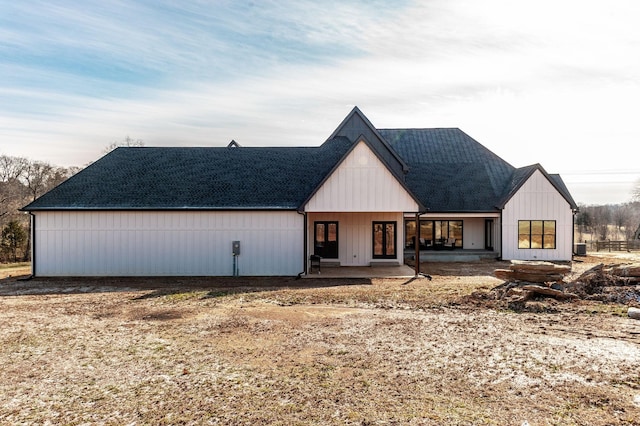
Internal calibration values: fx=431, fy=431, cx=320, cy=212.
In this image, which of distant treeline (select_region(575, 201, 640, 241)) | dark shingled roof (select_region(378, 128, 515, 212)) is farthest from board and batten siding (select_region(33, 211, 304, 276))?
distant treeline (select_region(575, 201, 640, 241))

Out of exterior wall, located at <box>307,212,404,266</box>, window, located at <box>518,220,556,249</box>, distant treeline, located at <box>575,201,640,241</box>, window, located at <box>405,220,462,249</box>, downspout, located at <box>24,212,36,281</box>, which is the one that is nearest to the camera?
downspout, located at <box>24,212,36,281</box>

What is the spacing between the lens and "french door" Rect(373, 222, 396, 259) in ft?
74.3

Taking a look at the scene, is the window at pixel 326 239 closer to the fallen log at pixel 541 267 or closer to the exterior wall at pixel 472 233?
the fallen log at pixel 541 267

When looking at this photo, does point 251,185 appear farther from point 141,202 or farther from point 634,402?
point 634,402

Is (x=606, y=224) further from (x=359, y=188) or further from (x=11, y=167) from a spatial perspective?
(x=11, y=167)

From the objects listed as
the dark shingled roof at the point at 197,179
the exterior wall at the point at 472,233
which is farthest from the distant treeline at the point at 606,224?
the dark shingled roof at the point at 197,179

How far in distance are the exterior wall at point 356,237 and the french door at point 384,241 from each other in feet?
0.66

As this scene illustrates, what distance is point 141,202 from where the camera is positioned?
786 inches

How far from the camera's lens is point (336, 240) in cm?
2278

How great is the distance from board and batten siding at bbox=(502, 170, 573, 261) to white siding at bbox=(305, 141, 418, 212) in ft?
32.9

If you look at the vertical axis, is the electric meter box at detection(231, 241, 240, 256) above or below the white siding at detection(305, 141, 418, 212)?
below

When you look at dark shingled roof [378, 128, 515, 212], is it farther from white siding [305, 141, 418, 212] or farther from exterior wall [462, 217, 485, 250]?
white siding [305, 141, 418, 212]

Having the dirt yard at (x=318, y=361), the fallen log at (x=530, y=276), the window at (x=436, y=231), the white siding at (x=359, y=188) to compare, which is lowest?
the dirt yard at (x=318, y=361)

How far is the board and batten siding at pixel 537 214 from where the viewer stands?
25.5m
